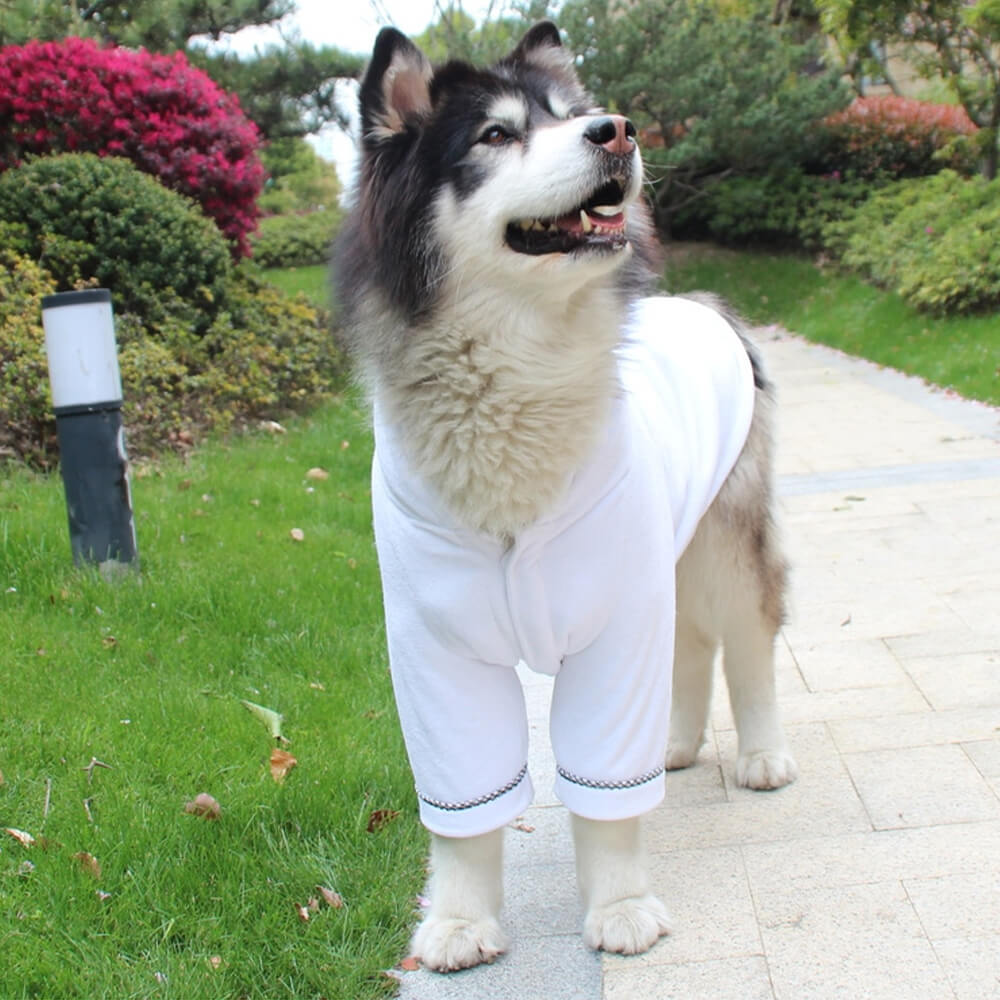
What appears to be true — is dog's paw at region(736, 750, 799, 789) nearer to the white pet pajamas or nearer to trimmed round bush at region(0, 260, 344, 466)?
the white pet pajamas

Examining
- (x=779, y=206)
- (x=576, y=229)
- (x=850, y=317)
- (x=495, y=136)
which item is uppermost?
(x=495, y=136)

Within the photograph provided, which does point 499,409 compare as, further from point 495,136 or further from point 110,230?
point 110,230

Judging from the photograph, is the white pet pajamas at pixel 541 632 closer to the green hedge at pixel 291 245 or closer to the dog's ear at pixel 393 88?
the dog's ear at pixel 393 88

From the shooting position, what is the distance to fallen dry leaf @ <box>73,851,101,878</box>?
2.67 meters

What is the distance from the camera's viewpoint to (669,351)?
3.09 meters

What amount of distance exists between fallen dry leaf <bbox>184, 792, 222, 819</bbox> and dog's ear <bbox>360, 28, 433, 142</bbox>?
5.51 ft

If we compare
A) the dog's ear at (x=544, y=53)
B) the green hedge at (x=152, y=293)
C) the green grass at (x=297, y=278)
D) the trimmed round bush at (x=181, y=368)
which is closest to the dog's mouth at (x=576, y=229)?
the dog's ear at (x=544, y=53)

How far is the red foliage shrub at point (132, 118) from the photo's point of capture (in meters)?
8.75

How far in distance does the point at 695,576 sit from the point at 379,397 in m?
1.05

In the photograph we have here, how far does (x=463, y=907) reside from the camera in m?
2.56

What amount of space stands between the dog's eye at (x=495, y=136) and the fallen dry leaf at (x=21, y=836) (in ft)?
6.35

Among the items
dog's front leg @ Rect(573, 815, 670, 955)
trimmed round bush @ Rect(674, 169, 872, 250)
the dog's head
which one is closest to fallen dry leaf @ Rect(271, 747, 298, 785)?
dog's front leg @ Rect(573, 815, 670, 955)

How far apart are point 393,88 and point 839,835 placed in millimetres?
2081

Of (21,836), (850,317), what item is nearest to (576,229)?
(21,836)
